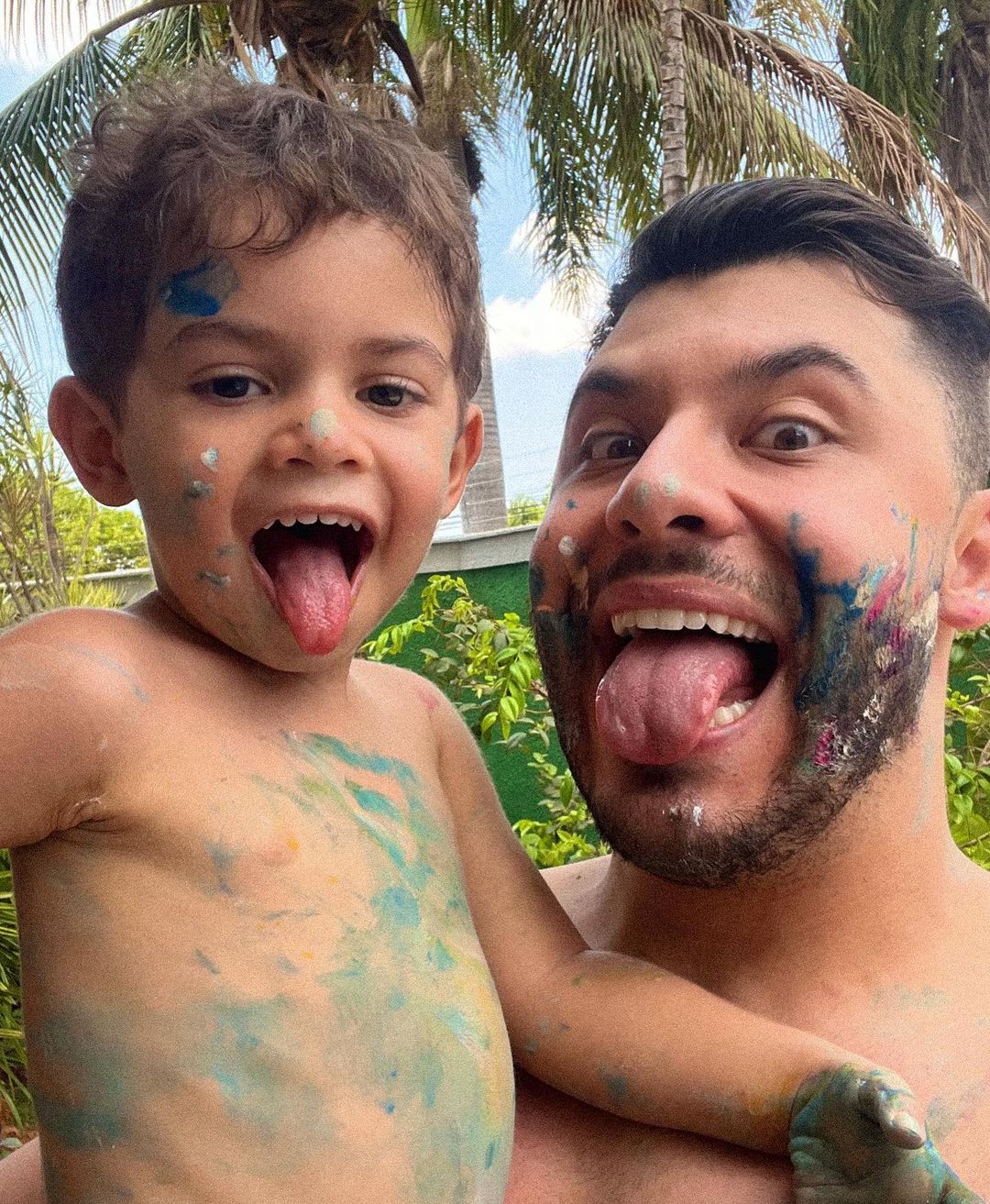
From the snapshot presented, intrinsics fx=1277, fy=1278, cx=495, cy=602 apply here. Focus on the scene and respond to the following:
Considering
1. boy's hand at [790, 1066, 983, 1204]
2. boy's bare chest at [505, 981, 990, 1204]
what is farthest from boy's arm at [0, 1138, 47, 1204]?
boy's hand at [790, 1066, 983, 1204]

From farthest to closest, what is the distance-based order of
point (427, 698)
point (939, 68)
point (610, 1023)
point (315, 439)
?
1. point (939, 68)
2. point (427, 698)
3. point (610, 1023)
4. point (315, 439)

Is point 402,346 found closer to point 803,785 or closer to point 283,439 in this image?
point 283,439

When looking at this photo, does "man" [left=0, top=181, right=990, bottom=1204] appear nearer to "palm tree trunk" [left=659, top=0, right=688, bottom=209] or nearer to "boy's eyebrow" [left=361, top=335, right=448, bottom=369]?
"boy's eyebrow" [left=361, top=335, right=448, bottom=369]

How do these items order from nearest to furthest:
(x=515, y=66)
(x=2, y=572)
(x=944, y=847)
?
(x=944, y=847) < (x=2, y=572) < (x=515, y=66)

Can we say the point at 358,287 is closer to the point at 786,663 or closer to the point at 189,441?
the point at 189,441

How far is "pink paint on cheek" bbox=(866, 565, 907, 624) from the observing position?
5.30ft

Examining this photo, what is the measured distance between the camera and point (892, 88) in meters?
10.2

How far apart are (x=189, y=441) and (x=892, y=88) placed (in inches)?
402

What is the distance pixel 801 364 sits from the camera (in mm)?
1657

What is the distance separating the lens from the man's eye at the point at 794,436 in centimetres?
166

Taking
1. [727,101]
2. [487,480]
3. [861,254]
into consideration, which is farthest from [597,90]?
[861,254]

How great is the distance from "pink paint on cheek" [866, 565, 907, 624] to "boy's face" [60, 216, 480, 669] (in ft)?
1.92

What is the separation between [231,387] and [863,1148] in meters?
1.06

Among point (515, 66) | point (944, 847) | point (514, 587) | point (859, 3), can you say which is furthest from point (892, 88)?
point (944, 847)
